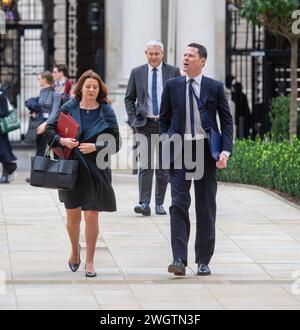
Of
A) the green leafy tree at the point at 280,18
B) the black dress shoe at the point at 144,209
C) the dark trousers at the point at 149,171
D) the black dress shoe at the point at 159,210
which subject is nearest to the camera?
the dark trousers at the point at 149,171

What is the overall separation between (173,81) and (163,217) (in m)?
4.11

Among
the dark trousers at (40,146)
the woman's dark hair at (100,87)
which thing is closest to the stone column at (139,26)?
the dark trousers at (40,146)

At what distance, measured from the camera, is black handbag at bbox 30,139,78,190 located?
11.3m

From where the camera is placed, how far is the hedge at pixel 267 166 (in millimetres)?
17562

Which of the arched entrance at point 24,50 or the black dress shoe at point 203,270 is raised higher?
the arched entrance at point 24,50

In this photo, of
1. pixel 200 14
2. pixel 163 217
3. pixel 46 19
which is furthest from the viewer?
pixel 46 19

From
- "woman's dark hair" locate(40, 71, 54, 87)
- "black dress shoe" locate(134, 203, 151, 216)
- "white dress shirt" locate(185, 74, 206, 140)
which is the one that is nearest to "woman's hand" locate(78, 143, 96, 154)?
"white dress shirt" locate(185, 74, 206, 140)

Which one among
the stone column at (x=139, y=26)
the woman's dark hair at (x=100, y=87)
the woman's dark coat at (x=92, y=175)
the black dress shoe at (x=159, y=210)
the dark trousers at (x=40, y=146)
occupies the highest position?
the stone column at (x=139, y=26)

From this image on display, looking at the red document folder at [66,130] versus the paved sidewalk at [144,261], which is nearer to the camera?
the paved sidewalk at [144,261]

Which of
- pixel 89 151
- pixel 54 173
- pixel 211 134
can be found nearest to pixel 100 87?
pixel 89 151

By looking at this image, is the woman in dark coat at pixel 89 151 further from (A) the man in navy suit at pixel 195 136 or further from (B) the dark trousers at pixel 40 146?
(B) the dark trousers at pixel 40 146
